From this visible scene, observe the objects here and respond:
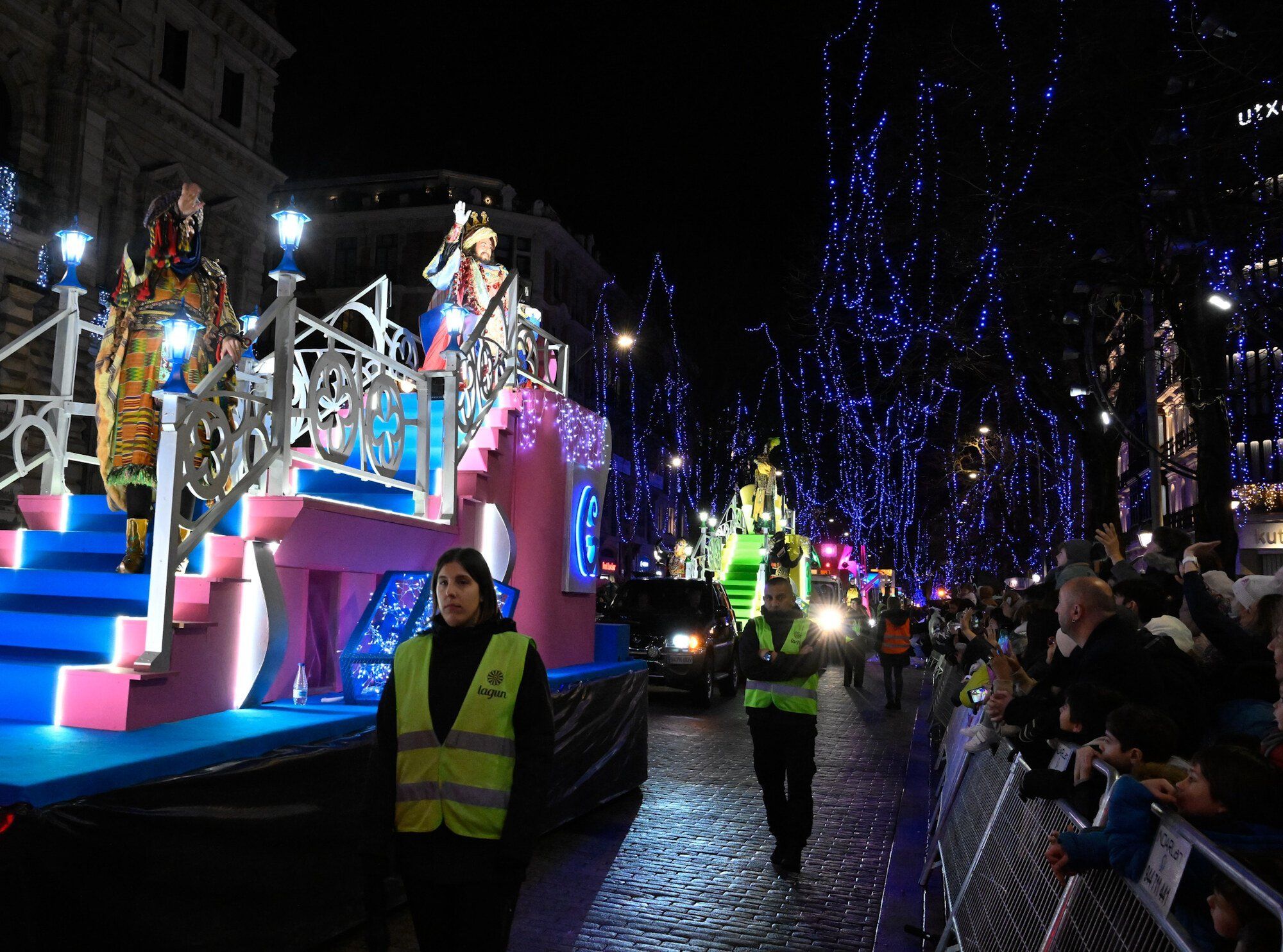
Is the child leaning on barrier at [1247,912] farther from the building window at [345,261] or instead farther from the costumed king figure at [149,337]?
the building window at [345,261]

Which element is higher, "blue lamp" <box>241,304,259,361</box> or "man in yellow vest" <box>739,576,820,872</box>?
"blue lamp" <box>241,304,259,361</box>

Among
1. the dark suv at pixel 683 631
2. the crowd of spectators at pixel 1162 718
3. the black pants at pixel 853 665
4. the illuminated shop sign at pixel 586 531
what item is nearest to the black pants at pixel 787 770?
the crowd of spectators at pixel 1162 718

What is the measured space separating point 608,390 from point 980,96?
45.3m

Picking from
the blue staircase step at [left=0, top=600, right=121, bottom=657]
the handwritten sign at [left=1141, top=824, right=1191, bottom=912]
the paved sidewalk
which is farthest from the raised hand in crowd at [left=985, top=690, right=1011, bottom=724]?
the blue staircase step at [left=0, top=600, right=121, bottom=657]

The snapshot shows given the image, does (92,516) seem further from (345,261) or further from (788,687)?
(345,261)

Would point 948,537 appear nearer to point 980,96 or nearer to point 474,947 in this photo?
point 980,96

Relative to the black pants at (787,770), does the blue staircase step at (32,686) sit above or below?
above

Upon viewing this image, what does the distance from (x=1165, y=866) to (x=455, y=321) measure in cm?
662

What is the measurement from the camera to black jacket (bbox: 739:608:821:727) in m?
7.00

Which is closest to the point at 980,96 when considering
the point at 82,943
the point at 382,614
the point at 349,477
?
the point at 349,477

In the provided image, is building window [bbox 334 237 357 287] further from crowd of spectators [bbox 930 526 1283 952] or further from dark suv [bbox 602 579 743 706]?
crowd of spectators [bbox 930 526 1283 952]

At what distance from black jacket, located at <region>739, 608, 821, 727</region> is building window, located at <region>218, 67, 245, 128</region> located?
2488 cm

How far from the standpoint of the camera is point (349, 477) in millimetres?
7266

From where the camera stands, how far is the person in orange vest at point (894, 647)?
1683 centimetres
